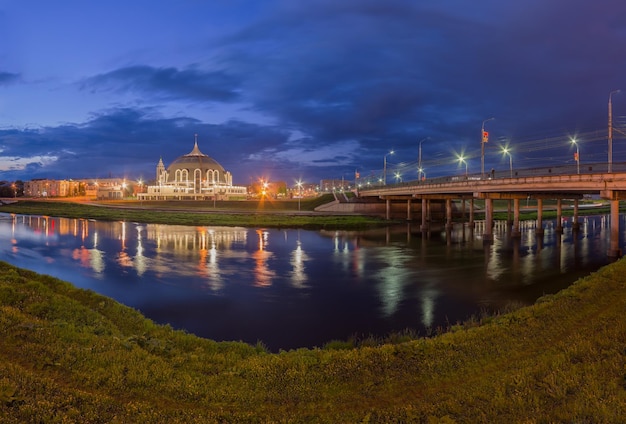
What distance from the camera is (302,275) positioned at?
3347 centimetres

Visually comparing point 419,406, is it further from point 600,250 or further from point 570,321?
point 600,250

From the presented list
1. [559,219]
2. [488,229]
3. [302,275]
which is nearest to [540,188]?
[488,229]

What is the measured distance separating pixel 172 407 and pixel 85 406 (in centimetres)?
166

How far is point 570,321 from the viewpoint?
15.0m

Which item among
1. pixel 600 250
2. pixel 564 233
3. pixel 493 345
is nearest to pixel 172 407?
pixel 493 345

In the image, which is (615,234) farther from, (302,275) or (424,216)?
(424,216)

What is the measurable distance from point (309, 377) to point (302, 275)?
22.7 meters

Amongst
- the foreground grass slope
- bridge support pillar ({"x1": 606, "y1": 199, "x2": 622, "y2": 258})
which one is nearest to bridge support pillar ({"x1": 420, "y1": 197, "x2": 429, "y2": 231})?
bridge support pillar ({"x1": 606, "y1": 199, "x2": 622, "y2": 258})

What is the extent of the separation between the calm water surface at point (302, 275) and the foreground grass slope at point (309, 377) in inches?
243

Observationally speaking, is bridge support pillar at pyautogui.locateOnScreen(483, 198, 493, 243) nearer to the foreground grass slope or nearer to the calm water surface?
the calm water surface

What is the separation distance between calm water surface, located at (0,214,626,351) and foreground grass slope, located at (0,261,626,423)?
618 centimetres

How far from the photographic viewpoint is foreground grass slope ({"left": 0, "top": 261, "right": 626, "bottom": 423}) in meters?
8.67

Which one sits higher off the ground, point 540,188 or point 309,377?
point 540,188

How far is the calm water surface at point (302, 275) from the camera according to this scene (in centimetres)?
2141
